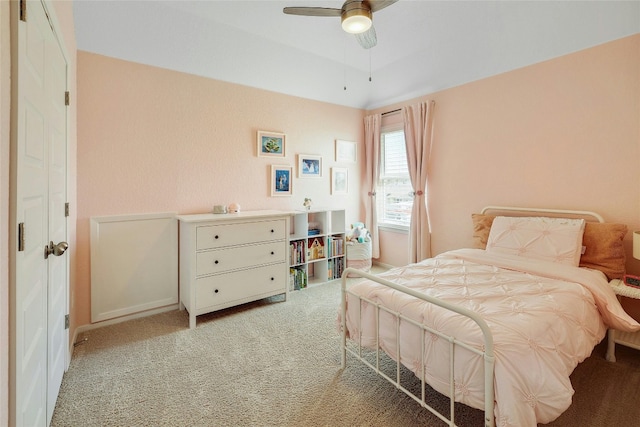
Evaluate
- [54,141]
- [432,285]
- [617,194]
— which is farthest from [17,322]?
[617,194]

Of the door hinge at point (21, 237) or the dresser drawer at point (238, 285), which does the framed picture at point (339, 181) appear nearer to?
the dresser drawer at point (238, 285)

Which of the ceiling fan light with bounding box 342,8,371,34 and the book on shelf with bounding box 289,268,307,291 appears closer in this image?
the ceiling fan light with bounding box 342,8,371,34

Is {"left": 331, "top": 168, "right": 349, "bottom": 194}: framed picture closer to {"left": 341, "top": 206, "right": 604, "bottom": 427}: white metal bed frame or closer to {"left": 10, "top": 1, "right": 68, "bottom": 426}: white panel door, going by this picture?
{"left": 341, "top": 206, "right": 604, "bottom": 427}: white metal bed frame

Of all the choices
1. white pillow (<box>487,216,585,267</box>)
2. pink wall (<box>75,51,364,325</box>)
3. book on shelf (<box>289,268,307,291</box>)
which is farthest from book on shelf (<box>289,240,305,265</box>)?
white pillow (<box>487,216,585,267</box>)

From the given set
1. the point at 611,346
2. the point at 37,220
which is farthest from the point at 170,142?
the point at 611,346

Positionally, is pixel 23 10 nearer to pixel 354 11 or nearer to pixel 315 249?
pixel 354 11

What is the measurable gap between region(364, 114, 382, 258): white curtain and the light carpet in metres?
2.21

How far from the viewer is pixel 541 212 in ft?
10.1

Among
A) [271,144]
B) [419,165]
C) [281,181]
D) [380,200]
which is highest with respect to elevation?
[271,144]

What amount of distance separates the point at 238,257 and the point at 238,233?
25 centimetres

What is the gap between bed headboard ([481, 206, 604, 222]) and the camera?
2.76 metres

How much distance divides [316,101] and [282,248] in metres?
2.20

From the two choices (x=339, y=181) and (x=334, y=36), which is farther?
(x=339, y=181)

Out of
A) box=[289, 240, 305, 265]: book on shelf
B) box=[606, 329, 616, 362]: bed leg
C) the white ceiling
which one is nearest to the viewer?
box=[606, 329, 616, 362]: bed leg
